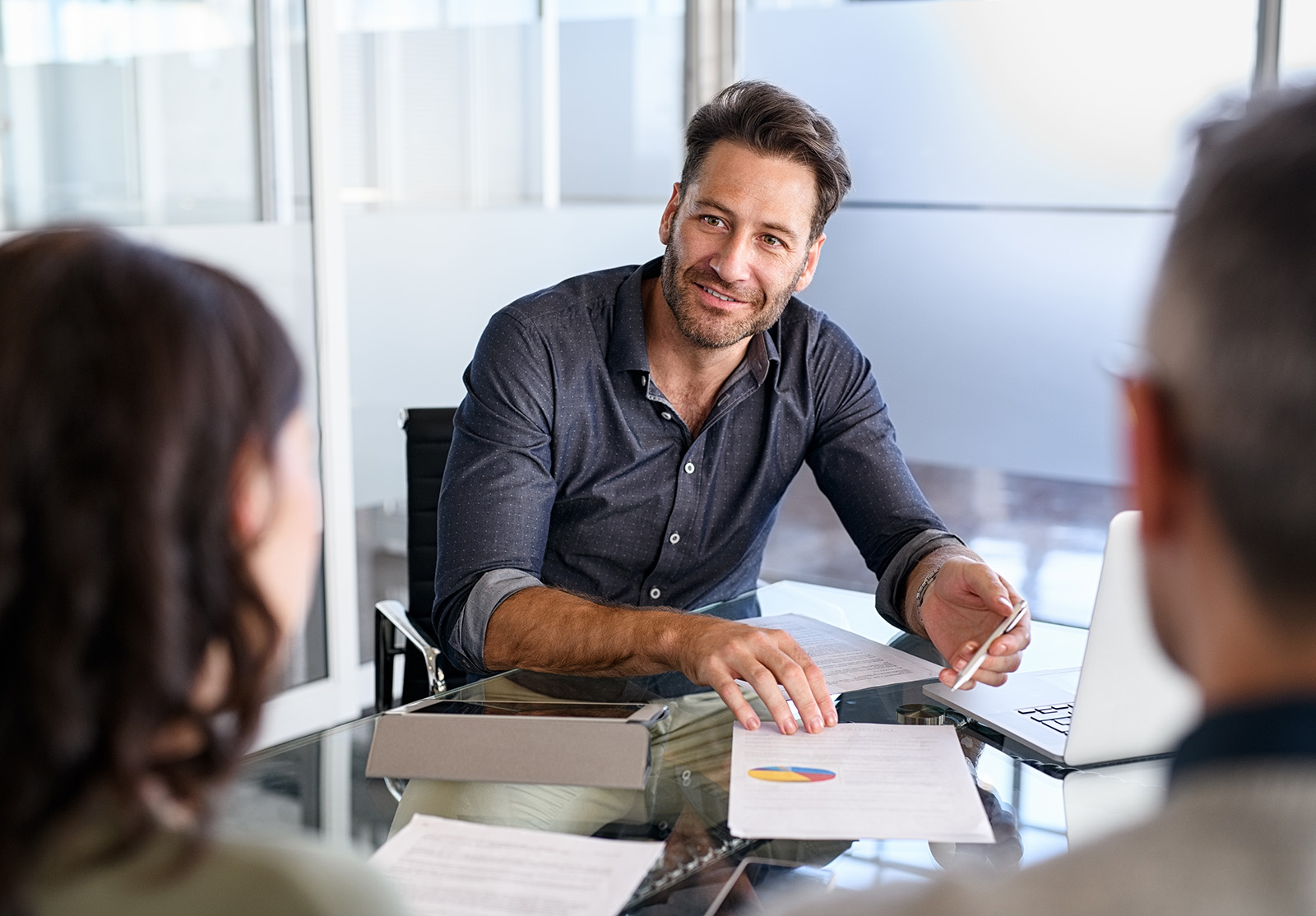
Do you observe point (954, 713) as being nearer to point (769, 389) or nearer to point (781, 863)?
point (781, 863)

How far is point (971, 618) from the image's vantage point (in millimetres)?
1823

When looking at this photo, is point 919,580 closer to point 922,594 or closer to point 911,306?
point 922,594

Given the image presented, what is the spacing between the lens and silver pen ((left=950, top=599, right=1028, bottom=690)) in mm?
1573

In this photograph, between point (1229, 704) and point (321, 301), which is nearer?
point (1229, 704)

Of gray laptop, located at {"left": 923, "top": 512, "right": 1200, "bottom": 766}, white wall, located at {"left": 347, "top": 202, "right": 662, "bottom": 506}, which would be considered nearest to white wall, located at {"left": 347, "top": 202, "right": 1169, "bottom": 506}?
white wall, located at {"left": 347, "top": 202, "right": 662, "bottom": 506}

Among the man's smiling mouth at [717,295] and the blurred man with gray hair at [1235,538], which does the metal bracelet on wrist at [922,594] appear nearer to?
the man's smiling mouth at [717,295]

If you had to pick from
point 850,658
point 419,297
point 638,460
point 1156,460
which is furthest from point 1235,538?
point 419,297

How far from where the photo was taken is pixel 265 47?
308 centimetres

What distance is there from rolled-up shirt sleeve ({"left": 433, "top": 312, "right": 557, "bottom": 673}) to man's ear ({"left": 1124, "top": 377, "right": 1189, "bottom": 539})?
1.28 meters

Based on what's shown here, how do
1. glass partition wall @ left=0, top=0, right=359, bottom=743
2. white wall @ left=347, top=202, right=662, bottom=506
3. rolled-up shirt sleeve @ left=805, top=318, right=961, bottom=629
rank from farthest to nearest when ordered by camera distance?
1. white wall @ left=347, top=202, right=662, bottom=506
2. glass partition wall @ left=0, top=0, right=359, bottom=743
3. rolled-up shirt sleeve @ left=805, top=318, right=961, bottom=629

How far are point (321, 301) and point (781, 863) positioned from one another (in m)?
2.42

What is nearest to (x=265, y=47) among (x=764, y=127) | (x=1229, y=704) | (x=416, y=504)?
(x=416, y=504)

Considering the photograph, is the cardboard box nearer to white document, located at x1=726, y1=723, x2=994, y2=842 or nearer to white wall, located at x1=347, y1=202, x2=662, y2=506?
white document, located at x1=726, y1=723, x2=994, y2=842

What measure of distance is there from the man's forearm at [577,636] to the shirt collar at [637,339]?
515 millimetres
